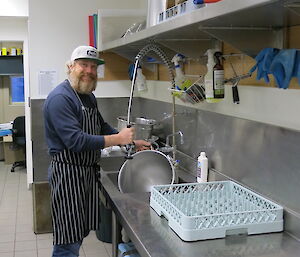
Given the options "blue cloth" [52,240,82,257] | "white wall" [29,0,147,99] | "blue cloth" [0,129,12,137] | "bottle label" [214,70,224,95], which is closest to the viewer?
"bottle label" [214,70,224,95]

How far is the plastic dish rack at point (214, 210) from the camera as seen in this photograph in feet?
5.03

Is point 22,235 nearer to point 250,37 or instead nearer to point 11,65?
point 250,37

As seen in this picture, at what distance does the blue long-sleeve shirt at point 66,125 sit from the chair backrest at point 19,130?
14.5ft

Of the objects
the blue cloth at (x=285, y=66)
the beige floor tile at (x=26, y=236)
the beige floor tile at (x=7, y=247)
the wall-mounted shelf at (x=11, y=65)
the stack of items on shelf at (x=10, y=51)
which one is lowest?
the beige floor tile at (x=7, y=247)

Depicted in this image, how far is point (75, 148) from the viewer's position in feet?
7.45

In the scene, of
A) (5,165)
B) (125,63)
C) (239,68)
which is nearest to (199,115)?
(239,68)

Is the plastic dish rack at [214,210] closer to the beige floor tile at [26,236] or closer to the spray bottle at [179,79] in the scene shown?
the spray bottle at [179,79]

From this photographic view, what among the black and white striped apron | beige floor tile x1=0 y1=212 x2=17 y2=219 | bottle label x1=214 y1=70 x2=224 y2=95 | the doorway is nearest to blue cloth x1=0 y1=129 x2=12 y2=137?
the doorway

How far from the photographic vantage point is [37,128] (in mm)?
3607

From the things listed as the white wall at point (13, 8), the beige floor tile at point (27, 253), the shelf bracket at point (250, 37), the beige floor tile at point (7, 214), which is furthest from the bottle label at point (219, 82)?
the white wall at point (13, 8)

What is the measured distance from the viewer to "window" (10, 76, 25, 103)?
7371 millimetres

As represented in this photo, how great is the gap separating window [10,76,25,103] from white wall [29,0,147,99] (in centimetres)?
399

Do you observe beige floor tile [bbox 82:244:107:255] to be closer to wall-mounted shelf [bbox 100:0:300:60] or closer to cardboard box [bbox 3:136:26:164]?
wall-mounted shelf [bbox 100:0:300:60]

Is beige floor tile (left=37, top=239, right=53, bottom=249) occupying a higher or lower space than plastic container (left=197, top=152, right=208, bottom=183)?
lower
